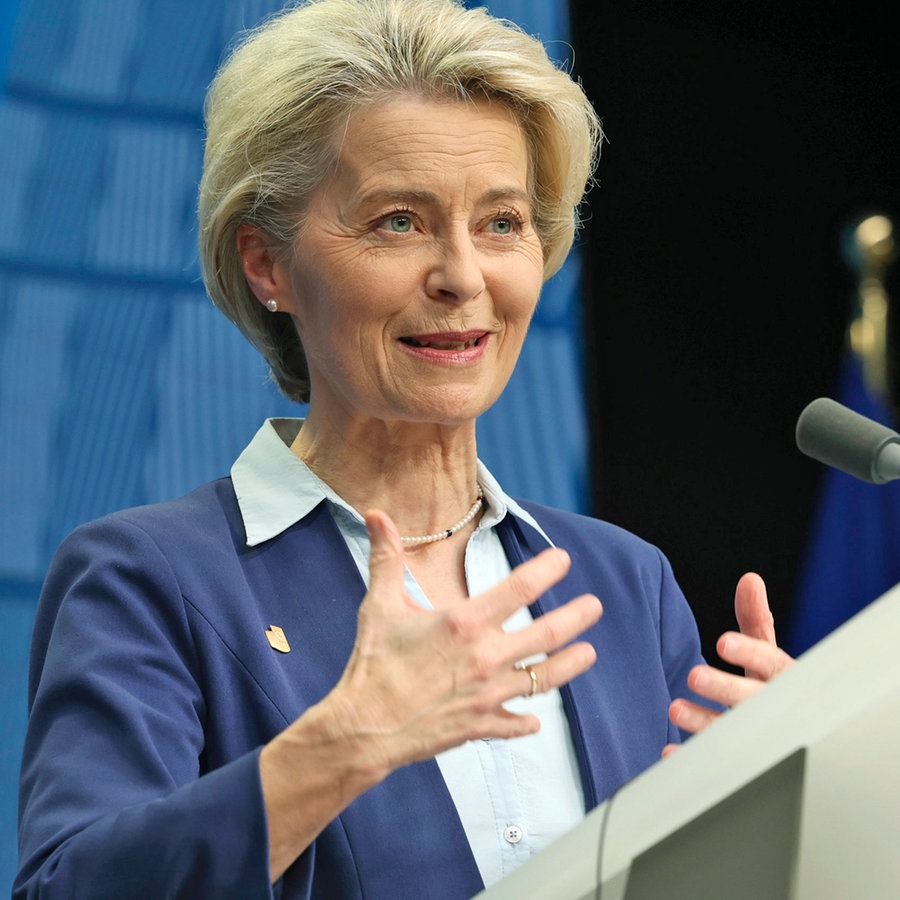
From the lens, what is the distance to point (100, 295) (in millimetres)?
2496

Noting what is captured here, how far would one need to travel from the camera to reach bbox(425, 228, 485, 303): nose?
171cm

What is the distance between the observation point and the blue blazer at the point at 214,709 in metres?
1.21

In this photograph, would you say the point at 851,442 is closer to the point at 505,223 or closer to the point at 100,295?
the point at 505,223

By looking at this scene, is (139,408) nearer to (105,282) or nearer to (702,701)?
(105,282)

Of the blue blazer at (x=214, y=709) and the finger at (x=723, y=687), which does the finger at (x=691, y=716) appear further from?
the blue blazer at (x=214, y=709)

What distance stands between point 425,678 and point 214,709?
46cm

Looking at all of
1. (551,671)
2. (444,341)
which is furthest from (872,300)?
(551,671)

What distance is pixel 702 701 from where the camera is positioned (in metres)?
1.91

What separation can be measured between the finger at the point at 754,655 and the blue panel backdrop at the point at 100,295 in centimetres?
136

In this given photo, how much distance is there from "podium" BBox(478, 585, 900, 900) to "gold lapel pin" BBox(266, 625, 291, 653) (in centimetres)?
76

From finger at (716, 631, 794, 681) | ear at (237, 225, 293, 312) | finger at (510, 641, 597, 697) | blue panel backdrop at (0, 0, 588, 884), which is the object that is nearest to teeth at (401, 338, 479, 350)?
ear at (237, 225, 293, 312)

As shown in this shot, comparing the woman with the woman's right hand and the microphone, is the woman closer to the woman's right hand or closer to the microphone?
the woman's right hand

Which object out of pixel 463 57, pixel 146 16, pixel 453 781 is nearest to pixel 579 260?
pixel 146 16

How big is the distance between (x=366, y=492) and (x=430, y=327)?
0.76 ft
